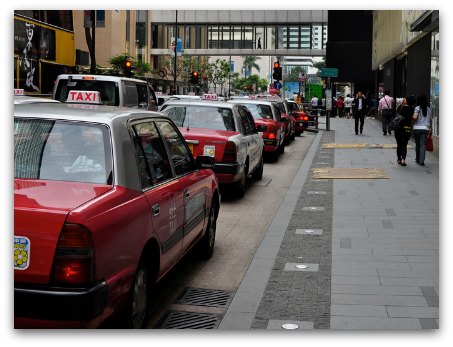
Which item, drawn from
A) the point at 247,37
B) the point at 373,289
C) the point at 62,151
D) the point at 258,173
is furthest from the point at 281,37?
the point at 62,151

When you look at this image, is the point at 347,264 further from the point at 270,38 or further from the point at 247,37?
the point at 270,38

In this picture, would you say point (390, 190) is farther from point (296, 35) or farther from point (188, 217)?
point (296, 35)

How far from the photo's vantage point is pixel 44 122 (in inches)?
194

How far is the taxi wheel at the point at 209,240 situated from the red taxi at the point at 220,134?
327 centimetres

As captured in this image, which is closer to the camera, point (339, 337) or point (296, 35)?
point (339, 337)

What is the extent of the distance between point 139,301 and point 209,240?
2.79 m

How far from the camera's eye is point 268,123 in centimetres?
1809

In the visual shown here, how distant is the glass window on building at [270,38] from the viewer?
62444 millimetres

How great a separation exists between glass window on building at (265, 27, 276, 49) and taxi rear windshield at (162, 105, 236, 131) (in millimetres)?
51839

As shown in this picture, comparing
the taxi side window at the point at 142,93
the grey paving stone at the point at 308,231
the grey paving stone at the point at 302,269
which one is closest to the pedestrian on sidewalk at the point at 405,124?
the taxi side window at the point at 142,93

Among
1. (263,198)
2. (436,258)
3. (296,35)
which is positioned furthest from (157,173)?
(296,35)
